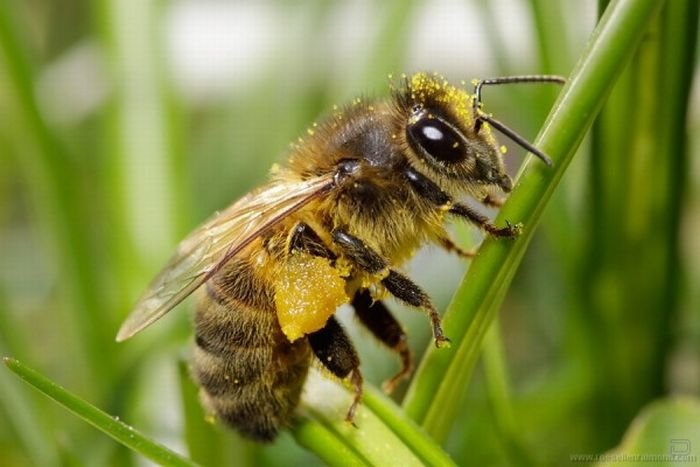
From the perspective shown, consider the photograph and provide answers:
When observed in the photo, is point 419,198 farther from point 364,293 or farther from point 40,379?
point 40,379

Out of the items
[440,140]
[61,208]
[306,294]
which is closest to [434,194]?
[440,140]

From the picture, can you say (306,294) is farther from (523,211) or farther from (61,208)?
(61,208)

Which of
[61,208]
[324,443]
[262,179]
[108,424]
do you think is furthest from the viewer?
[262,179]

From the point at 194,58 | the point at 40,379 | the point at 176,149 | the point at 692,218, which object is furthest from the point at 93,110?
the point at 40,379

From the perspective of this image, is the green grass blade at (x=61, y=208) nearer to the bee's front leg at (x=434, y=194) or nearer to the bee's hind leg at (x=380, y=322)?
the bee's hind leg at (x=380, y=322)

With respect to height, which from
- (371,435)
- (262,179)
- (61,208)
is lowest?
(262,179)

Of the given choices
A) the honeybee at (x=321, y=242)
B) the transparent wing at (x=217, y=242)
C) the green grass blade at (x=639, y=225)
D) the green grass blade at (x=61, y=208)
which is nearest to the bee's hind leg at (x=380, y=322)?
the honeybee at (x=321, y=242)
